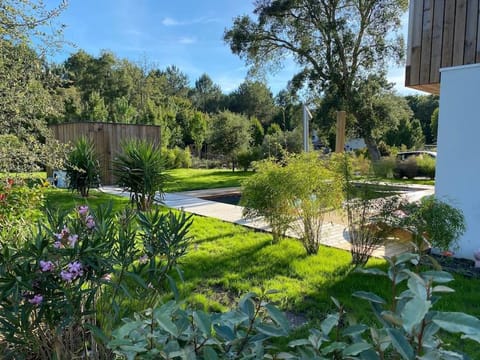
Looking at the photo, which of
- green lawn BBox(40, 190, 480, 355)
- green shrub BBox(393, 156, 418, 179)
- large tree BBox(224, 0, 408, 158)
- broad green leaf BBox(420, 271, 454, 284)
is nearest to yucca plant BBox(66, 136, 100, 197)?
green lawn BBox(40, 190, 480, 355)

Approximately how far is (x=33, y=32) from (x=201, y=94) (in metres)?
37.7

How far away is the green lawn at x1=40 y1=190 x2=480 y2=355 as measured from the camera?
9.89 feet

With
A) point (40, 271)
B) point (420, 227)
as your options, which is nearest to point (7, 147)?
point (40, 271)

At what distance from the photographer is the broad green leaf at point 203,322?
37.3 inches

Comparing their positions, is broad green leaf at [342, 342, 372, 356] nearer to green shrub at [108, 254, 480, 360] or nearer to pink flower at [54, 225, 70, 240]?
green shrub at [108, 254, 480, 360]

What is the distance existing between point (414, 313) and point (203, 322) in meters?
0.54

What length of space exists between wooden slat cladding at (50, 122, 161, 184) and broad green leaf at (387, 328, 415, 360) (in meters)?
11.1

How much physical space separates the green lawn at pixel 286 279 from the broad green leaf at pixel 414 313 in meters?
2.10

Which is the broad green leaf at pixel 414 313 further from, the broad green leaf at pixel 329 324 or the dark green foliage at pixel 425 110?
the dark green foliage at pixel 425 110

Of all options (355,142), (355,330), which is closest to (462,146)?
(355,330)

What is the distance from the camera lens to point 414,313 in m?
0.70

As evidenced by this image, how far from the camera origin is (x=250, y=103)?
3431 centimetres

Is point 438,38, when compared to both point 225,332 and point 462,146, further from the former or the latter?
point 225,332

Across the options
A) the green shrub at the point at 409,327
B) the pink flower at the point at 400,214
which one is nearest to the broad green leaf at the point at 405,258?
the green shrub at the point at 409,327
